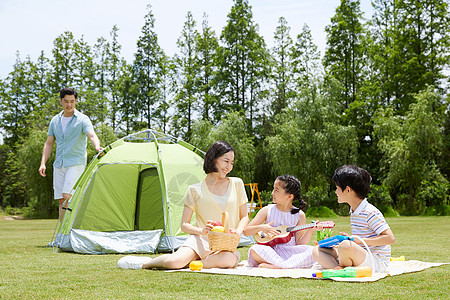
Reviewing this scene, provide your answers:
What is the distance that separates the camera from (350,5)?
979 inches

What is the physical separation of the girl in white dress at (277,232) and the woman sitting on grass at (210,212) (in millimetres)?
164

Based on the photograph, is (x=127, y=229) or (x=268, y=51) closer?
(x=127, y=229)

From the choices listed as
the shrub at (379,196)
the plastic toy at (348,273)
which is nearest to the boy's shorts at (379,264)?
the plastic toy at (348,273)

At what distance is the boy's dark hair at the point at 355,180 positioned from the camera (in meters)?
3.76

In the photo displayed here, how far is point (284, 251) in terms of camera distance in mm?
4426

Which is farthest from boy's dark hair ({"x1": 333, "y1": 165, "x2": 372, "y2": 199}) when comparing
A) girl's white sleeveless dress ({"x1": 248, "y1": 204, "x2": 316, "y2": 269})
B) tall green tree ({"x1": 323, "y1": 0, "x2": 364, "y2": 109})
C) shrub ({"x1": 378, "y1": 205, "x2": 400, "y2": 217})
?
tall green tree ({"x1": 323, "y1": 0, "x2": 364, "y2": 109})

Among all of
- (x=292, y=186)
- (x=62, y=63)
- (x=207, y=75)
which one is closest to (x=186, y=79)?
(x=207, y=75)

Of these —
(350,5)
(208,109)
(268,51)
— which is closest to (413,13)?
(350,5)

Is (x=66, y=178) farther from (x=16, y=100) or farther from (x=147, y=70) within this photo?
(x=16, y=100)

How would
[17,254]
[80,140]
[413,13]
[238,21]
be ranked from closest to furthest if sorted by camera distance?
[17,254] → [80,140] → [413,13] → [238,21]

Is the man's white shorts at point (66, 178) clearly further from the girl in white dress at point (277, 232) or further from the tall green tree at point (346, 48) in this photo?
the tall green tree at point (346, 48)

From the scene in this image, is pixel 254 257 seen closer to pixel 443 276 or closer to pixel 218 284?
pixel 218 284

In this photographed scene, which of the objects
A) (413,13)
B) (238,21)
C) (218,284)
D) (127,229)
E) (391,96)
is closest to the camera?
(218,284)

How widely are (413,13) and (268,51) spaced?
846 centimetres
